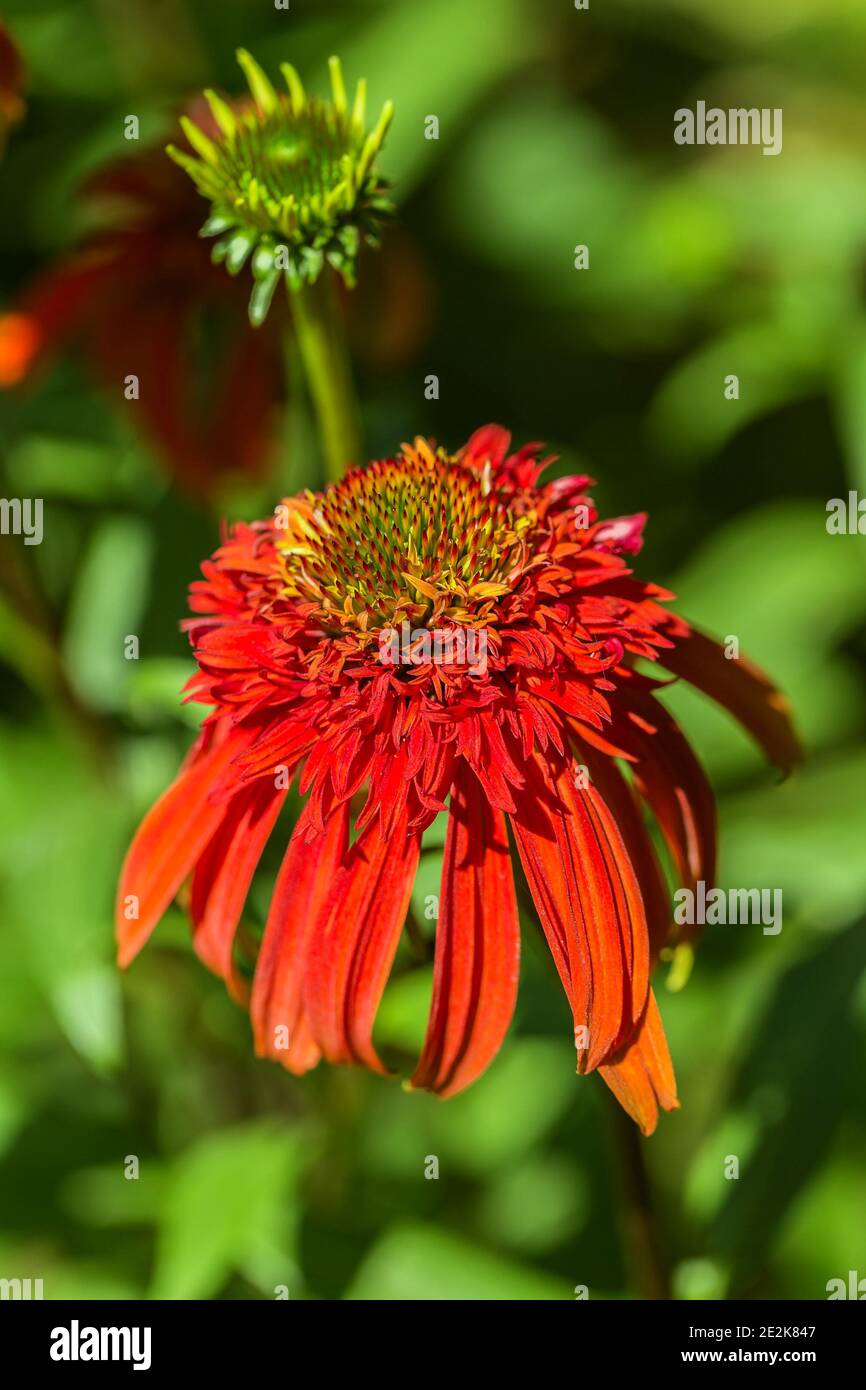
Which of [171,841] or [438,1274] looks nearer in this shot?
[171,841]

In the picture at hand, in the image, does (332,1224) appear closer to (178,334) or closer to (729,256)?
(178,334)

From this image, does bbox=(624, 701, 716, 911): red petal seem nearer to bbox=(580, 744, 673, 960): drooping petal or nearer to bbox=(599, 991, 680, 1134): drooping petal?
bbox=(580, 744, 673, 960): drooping petal

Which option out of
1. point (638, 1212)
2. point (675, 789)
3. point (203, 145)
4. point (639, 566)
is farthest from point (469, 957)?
point (639, 566)

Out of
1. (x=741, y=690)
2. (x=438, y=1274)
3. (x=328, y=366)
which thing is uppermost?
(x=328, y=366)

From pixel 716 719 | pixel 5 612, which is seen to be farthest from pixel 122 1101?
pixel 716 719

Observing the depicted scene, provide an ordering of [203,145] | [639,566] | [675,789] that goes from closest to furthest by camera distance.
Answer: [675,789], [203,145], [639,566]

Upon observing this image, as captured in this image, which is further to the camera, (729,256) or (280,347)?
(729,256)

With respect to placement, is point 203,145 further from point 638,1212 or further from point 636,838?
point 638,1212
